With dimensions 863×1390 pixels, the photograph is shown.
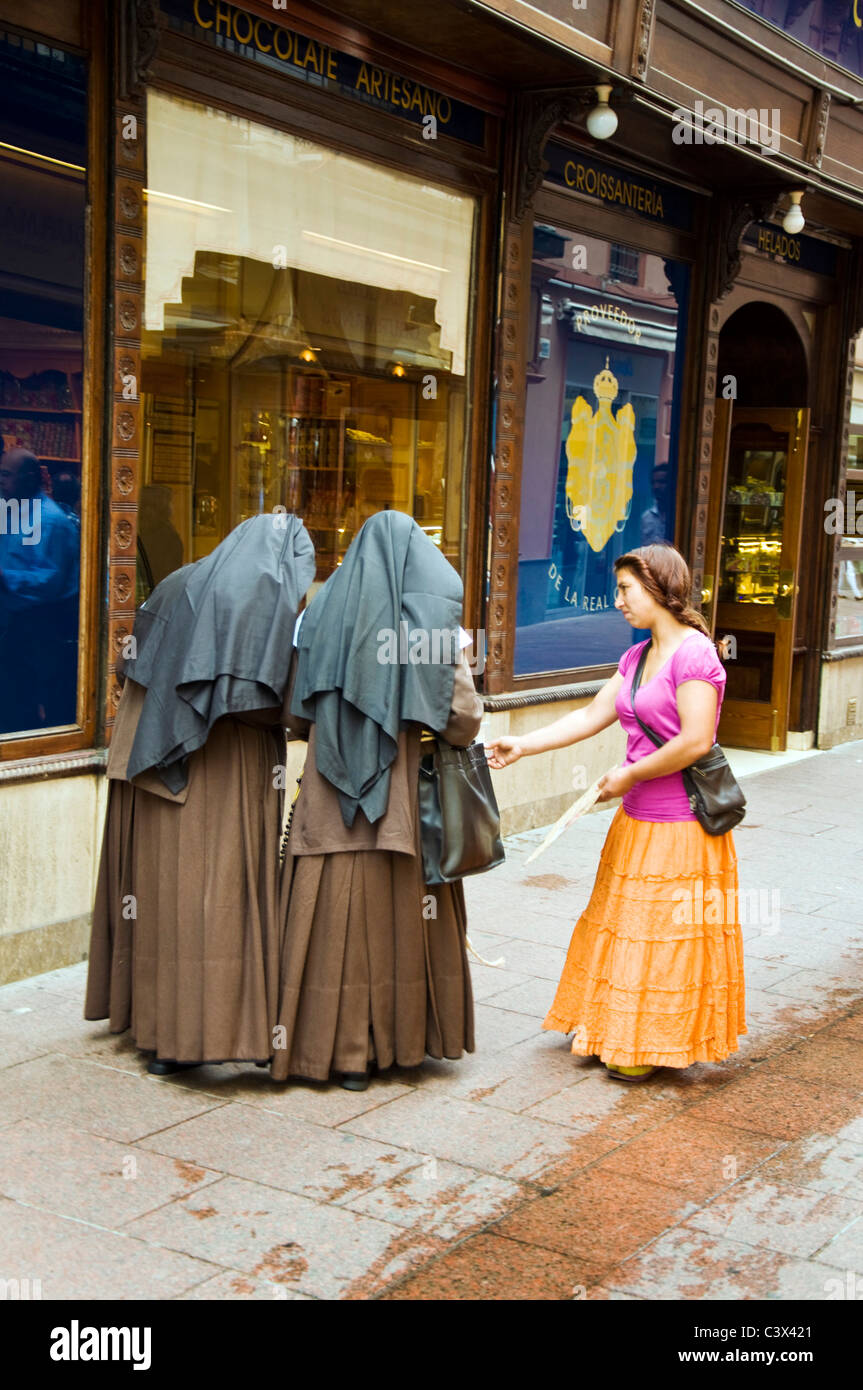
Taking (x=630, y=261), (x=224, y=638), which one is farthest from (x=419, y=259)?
(x=224, y=638)

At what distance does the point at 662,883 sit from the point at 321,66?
4.42 metres

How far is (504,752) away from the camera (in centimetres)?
529

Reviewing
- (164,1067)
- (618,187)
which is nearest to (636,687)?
(164,1067)

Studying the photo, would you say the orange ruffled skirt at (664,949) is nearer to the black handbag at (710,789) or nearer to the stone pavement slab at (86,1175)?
the black handbag at (710,789)

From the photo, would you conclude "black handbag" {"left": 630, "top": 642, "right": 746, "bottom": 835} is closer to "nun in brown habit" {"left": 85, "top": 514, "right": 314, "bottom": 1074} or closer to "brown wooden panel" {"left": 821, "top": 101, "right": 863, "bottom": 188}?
"nun in brown habit" {"left": 85, "top": 514, "right": 314, "bottom": 1074}

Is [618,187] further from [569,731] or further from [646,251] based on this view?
[569,731]

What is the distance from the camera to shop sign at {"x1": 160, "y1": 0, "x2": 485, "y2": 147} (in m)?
6.52

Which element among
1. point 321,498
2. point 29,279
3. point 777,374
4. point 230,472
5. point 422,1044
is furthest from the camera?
point 777,374

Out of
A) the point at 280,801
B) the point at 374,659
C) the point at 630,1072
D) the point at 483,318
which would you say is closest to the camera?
the point at 374,659

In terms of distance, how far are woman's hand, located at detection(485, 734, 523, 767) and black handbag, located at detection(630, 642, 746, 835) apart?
436 mm

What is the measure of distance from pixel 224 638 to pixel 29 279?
6.67 feet

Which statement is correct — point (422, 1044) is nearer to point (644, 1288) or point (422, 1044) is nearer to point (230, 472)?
point (644, 1288)

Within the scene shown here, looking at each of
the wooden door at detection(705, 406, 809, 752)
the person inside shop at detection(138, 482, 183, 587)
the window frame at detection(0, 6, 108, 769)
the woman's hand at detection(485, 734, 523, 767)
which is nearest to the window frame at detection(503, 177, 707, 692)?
the wooden door at detection(705, 406, 809, 752)

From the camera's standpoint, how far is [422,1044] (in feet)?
16.2
